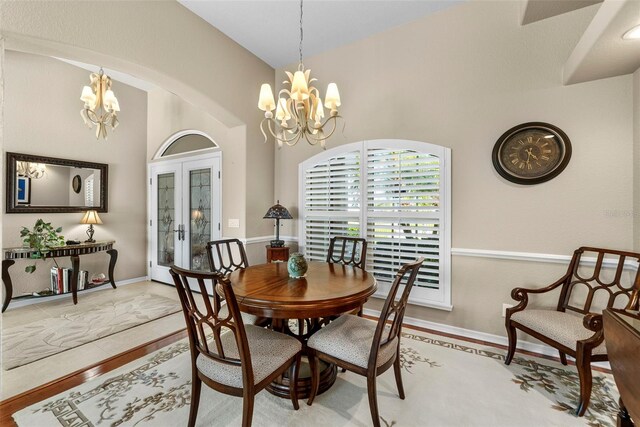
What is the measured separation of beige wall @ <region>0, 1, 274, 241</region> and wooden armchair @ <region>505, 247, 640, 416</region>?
10.3ft

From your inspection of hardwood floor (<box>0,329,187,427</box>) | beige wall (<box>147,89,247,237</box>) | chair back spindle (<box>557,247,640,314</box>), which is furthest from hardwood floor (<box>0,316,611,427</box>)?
beige wall (<box>147,89,247,237</box>)

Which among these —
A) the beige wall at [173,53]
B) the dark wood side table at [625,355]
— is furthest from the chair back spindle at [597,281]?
the beige wall at [173,53]

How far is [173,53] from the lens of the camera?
2807 millimetres

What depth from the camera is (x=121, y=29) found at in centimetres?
239

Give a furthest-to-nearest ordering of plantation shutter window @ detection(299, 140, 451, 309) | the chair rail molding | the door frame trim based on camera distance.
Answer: the door frame trim
plantation shutter window @ detection(299, 140, 451, 309)
the chair rail molding

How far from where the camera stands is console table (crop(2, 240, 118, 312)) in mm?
3389

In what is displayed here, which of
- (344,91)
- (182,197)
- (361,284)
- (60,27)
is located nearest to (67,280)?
(182,197)

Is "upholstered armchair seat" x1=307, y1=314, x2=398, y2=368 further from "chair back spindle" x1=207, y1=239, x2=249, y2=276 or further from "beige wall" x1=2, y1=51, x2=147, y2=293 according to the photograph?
"beige wall" x1=2, y1=51, x2=147, y2=293

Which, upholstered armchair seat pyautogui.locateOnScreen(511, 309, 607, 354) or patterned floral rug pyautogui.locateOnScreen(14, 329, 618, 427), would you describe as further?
upholstered armchair seat pyautogui.locateOnScreen(511, 309, 607, 354)

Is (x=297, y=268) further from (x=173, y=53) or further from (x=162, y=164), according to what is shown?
(x=162, y=164)

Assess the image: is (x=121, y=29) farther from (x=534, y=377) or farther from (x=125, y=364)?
(x=534, y=377)

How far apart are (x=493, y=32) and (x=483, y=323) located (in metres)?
2.89

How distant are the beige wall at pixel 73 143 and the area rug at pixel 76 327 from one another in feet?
3.62

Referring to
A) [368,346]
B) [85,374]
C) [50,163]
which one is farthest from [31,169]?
[368,346]
